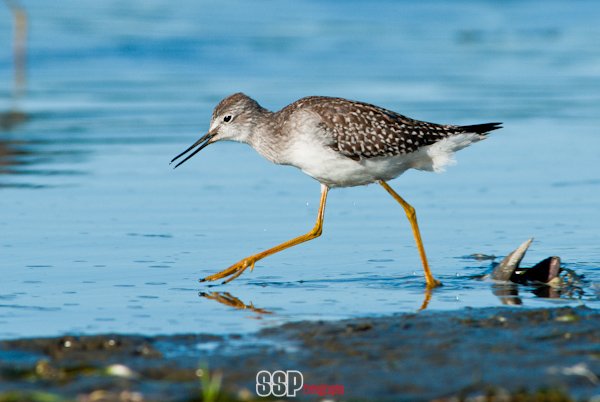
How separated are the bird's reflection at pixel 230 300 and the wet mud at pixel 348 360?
65 cm

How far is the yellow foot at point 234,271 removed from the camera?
7.45 meters

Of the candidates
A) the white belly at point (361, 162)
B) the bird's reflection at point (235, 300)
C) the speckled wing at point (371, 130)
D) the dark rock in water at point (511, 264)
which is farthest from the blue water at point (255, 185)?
the speckled wing at point (371, 130)

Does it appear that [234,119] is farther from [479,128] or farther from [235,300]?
[479,128]

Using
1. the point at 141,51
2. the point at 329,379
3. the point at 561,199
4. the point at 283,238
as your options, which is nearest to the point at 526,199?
the point at 561,199

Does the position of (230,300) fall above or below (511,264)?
below

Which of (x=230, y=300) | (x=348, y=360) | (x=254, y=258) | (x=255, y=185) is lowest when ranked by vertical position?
(x=348, y=360)

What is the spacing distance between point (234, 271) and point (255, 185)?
155 inches

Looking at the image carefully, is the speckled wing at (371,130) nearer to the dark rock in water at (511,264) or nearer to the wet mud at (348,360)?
the dark rock in water at (511,264)

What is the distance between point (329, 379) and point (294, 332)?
1056mm

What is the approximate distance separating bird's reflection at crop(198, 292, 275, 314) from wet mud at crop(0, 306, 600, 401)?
2.14ft

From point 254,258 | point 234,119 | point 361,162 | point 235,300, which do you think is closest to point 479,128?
point 361,162

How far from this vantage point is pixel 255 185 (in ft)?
37.6

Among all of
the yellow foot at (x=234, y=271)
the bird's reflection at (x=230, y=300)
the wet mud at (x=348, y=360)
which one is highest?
the yellow foot at (x=234, y=271)

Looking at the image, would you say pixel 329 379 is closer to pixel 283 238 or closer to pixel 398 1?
pixel 283 238
